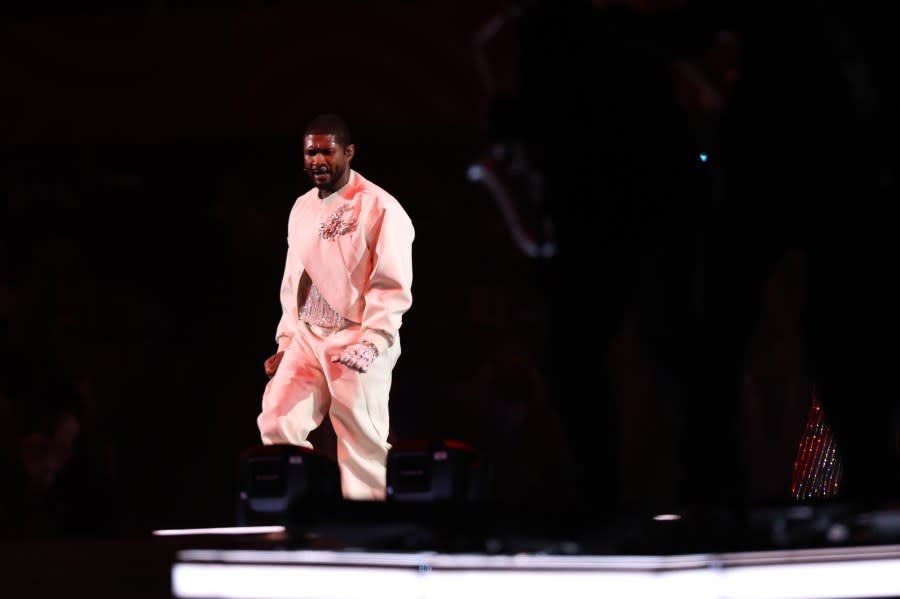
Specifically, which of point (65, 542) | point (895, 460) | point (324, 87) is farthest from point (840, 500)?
point (324, 87)

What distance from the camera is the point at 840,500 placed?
277 centimetres

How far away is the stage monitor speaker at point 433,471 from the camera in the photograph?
158 inches

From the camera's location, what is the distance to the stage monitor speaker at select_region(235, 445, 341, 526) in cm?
394

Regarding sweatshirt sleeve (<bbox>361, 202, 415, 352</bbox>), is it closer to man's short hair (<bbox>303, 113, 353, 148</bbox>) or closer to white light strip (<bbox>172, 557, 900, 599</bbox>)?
man's short hair (<bbox>303, 113, 353, 148</bbox>)

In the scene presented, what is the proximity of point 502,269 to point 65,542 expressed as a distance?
4776 mm

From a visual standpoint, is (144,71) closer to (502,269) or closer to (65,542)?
(502,269)

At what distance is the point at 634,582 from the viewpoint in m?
2.38

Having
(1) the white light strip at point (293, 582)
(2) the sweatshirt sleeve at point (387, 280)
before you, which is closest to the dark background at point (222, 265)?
(2) the sweatshirt sleeve at point (387, 280)

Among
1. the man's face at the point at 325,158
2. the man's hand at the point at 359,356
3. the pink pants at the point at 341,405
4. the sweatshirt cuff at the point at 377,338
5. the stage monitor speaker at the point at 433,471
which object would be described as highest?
the man's face at the point at 325,158

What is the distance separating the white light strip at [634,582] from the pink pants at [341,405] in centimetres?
191

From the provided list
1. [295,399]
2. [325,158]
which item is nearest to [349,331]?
[295,399]

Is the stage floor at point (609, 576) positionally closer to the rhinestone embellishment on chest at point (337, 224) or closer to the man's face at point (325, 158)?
the rhinestone embellishment on chest at point (337, 224)

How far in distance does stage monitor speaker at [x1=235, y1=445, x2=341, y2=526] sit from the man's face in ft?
3.89

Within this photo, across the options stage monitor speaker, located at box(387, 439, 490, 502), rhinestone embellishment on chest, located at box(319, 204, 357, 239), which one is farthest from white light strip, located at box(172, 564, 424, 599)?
rhinestone embellishment on chest, located at box(319, 204, 357, 239)
